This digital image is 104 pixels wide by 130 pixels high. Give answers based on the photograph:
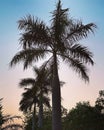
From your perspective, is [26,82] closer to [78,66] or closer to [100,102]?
[100,102]

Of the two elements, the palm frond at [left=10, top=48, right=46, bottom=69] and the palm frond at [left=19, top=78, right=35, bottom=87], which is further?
the palm frond at [left=19, top=78, right=35, bottom=87]

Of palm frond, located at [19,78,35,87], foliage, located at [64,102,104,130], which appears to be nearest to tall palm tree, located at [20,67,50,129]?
palm frond, located at [19,78,35,87]

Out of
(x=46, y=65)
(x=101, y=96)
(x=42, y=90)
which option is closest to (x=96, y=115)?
(x=101, y=96)

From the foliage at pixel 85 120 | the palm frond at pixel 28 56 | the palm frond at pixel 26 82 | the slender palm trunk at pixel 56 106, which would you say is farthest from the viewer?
the palm frond at pixel 26 82

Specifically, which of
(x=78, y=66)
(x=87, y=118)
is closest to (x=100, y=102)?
(x=87, y=118)

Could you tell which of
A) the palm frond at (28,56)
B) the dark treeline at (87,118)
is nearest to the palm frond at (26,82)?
the dark treeline at (87,118)

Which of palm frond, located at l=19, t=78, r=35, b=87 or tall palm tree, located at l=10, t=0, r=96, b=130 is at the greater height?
palm frond, located at l=19, t=78, r=35, b=87

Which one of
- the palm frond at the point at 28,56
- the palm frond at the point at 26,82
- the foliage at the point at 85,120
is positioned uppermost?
the palm frond at the point at 26,82

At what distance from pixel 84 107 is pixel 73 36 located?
4081 cm

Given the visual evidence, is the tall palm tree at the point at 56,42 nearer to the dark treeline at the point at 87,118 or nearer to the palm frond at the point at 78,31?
the palm frond at the point at 78,31

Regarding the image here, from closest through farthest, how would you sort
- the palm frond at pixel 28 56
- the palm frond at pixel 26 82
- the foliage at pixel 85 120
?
the palm frond at pixel 28 56 < the foliage at pixel 85 120 < the palm frond at pixel 26 82

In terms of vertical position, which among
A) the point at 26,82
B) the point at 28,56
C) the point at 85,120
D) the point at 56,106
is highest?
the point at 26,82

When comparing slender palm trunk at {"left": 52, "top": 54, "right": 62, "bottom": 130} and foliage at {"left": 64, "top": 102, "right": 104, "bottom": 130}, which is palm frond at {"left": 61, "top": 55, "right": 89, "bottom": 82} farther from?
foliage at {"left": 64, "top": 102, "right": 104, "bottom": 130}

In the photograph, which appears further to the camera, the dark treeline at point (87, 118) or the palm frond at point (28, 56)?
the dark treeline at point (87, 118)
